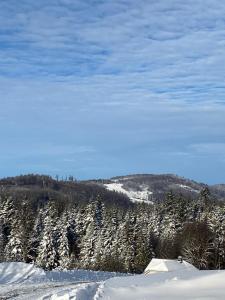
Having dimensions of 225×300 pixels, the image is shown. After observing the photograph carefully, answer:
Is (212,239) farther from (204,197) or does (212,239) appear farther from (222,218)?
(204,197)

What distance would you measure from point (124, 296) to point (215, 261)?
43.7 meters

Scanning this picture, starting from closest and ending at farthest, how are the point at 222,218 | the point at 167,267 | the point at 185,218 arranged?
the point at 167,267 → the point at 222,218 → the point at 185,218

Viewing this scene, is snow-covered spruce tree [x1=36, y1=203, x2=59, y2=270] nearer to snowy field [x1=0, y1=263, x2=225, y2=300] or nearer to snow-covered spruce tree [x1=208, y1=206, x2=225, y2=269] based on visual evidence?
snow-covered spruce tree [x1=208, y1=206, x2=225, y2=269]

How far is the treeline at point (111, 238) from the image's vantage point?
6650cm

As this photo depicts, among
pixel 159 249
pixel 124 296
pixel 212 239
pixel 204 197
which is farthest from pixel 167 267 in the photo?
pixel 204 197

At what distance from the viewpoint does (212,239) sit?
222ft

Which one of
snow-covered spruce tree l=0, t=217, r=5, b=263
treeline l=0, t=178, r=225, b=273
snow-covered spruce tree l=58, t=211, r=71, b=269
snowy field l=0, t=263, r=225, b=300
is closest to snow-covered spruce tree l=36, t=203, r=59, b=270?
treeline l=0, t=178, r=225, b=273

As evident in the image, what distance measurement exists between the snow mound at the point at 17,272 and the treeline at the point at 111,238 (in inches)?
950

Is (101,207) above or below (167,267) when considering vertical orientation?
above

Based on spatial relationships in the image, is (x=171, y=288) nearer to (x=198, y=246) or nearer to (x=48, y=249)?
→ (x=198, y=246)

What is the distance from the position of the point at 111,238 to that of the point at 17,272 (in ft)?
120

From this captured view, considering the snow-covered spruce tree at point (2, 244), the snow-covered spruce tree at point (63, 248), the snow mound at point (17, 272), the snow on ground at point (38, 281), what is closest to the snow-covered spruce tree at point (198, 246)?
the snow-covered spruce tree at point (63, 248)

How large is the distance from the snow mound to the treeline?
950 inches

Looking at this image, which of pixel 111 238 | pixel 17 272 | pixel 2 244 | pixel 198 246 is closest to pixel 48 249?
pixel 111 238
